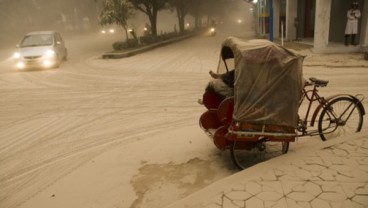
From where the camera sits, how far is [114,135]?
651 centimetres

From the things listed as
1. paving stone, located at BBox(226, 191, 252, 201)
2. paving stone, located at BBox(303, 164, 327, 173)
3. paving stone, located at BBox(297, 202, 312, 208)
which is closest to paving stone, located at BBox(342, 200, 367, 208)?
paving stone, located at BBox(297, 202, 312, 208)

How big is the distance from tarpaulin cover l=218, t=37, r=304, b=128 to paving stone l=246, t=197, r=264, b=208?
122cm

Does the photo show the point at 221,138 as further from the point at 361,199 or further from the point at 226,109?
the point at 361,199

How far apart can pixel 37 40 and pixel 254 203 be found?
15492 millimetres

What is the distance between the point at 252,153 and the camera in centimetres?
541

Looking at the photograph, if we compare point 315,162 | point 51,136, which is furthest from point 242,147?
point 51,136

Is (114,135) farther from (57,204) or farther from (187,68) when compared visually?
(187,68)

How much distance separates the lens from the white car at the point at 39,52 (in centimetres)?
1453

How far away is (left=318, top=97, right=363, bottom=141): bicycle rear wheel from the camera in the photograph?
536cm

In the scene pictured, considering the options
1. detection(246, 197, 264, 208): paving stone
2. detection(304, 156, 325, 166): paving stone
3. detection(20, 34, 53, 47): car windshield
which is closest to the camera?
detection(246, 197, 264, 208): paving stone

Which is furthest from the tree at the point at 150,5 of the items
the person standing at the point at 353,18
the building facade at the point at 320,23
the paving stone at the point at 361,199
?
the paving stone at the point at 361,199

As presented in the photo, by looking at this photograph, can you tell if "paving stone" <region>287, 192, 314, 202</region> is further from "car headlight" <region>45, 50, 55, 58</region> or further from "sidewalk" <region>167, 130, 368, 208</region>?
"car headlight" <region>45, 50, 55, 58</region>

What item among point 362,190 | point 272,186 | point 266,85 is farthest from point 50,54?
point 362,190

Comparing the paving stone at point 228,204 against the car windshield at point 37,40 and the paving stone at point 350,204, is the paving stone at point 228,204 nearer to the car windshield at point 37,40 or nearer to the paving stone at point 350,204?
the paving stone at point 350,204
